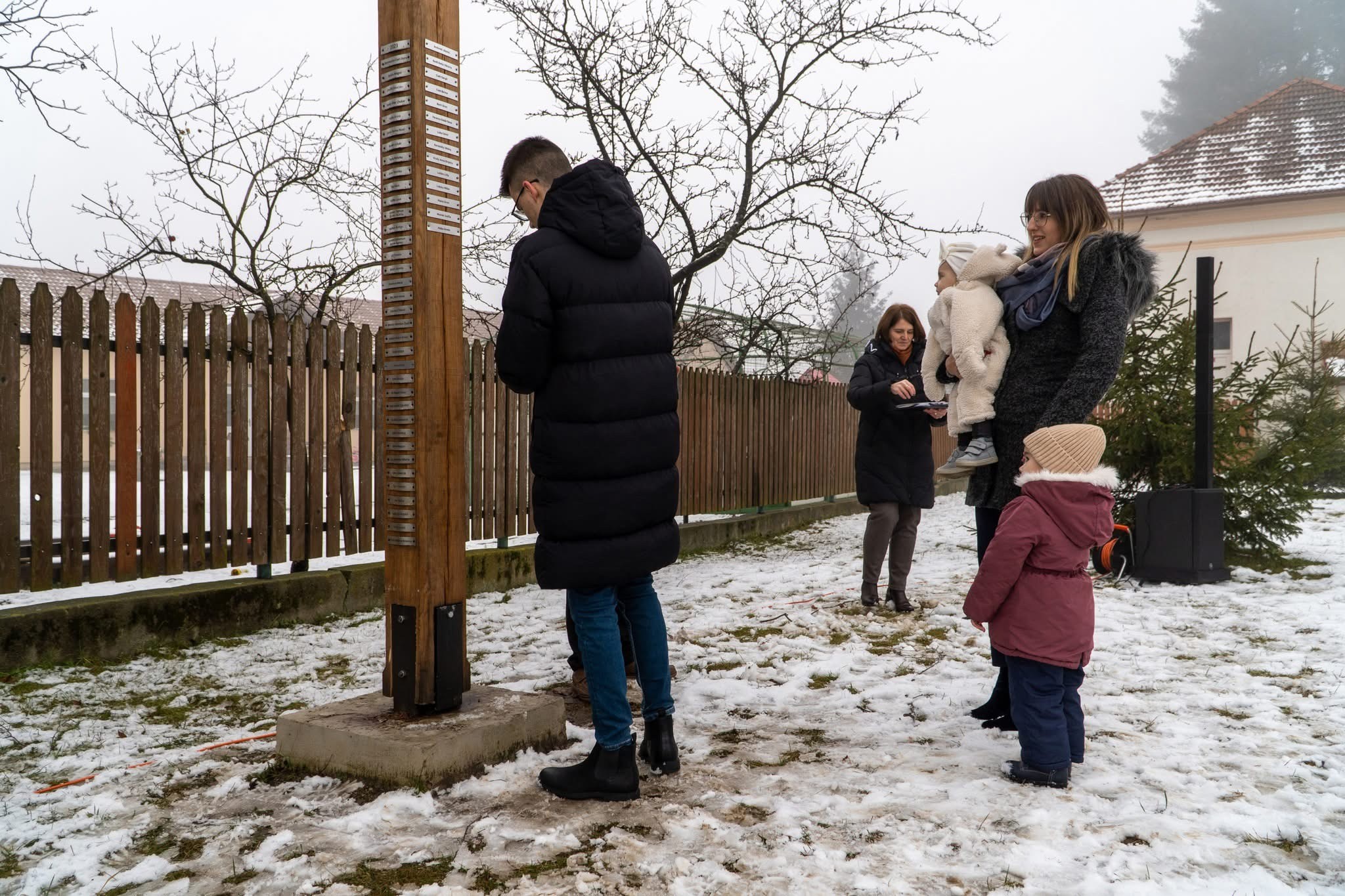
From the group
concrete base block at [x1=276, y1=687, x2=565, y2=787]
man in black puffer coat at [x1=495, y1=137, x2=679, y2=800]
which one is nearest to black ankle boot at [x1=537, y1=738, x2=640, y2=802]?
man in black puffer coat at [x1=495, y1=137, x2=679, y2=800]

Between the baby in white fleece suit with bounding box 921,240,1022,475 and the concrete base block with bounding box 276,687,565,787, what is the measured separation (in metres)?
1.65

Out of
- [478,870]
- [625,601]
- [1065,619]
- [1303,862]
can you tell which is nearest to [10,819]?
[478,870]

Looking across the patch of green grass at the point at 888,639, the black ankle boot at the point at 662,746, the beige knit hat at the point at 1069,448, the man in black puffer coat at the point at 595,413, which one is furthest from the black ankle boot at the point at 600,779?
the patch of green grass at the point at 888,639

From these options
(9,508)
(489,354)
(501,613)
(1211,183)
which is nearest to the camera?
(9,508)

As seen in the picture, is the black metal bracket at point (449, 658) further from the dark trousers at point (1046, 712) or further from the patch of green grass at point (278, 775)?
the dark trousers at point (1046, 712)

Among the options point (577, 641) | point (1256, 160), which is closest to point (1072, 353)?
point (577, 641)

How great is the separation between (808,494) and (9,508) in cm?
844

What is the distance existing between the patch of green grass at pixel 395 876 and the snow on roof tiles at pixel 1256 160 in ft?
70.1

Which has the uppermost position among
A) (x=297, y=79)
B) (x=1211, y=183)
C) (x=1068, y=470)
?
(x=1211, y=183)

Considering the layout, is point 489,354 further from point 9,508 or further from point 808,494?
point 808,494

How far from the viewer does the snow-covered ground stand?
7.28 ft

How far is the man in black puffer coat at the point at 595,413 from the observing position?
2.67 m

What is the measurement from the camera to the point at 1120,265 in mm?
2904

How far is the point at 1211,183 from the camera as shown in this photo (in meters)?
20.9
